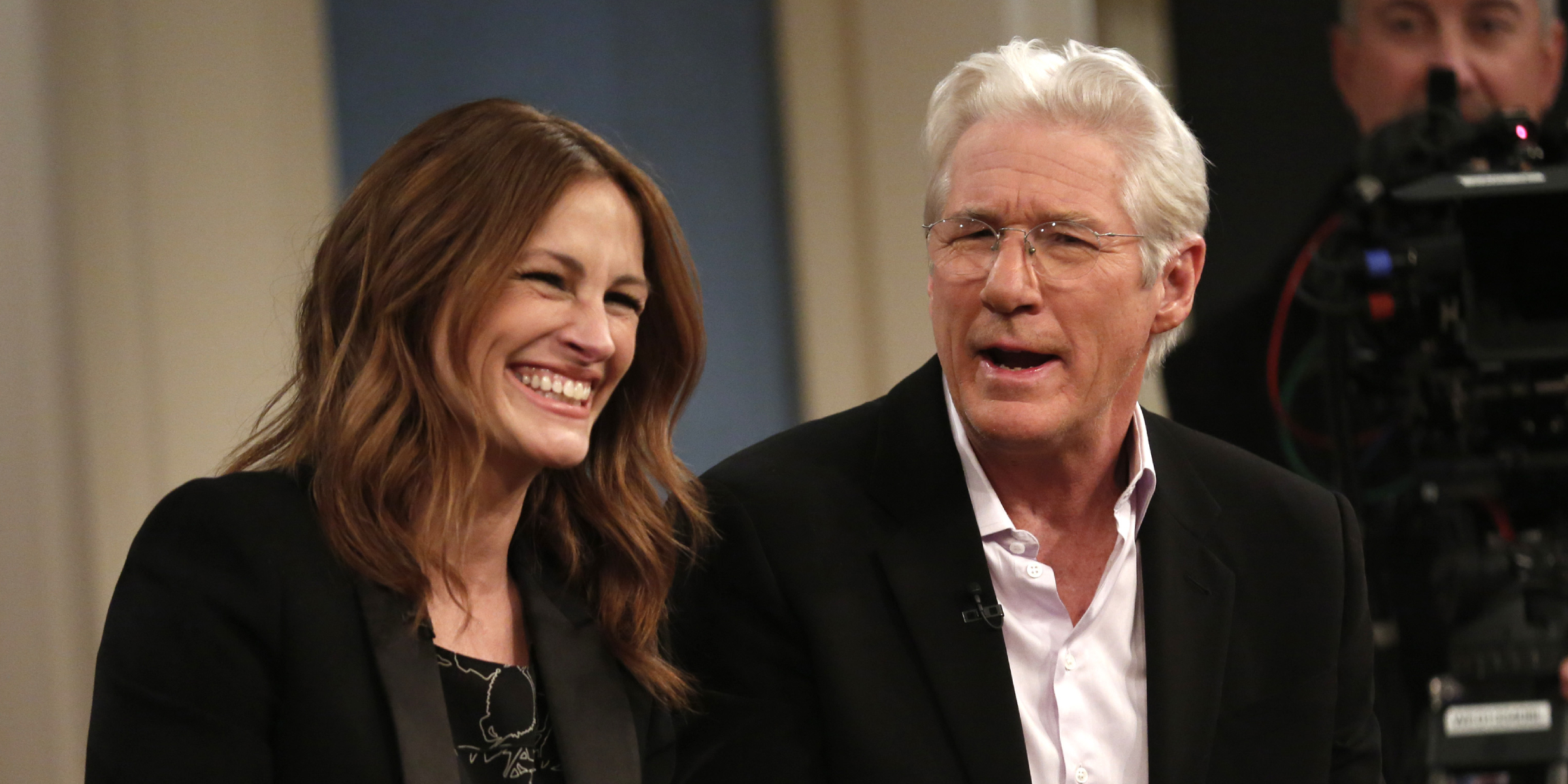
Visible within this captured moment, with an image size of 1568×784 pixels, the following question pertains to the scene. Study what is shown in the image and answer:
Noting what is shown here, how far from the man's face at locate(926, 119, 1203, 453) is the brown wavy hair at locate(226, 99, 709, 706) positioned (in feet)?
1.18

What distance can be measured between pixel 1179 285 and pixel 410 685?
3.36ft

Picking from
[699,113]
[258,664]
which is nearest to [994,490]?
[258,664]

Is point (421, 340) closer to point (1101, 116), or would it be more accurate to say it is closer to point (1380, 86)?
point (1101, 116)

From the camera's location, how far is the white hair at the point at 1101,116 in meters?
1.65

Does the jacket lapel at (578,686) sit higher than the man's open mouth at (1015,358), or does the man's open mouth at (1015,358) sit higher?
the man's open mouth at (1015,358)

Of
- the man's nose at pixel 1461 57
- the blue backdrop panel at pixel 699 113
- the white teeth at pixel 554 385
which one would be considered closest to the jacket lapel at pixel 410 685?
the white teeth at pixel 554 385

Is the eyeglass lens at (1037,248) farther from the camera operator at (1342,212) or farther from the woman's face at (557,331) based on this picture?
the camera operator at (1342,212)

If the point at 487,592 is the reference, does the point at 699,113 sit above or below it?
above

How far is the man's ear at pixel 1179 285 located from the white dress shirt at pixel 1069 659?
252 mm

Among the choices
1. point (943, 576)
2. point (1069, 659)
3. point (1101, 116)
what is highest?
point (1101, 116)

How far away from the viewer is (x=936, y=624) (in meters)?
1.58

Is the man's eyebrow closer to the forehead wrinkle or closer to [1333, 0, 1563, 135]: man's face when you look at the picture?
[1333, 0, 1563, 135]: man's face

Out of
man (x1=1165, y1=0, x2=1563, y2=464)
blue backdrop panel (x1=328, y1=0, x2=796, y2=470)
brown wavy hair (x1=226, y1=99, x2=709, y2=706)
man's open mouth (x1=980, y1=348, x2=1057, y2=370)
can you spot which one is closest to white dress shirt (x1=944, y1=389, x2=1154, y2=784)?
man's open mouth (x1=980, y1=348, x2=1057, y2=370)

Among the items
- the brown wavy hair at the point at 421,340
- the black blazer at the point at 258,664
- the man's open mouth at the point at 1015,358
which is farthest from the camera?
the man's open mouth at the point at 1015,358
